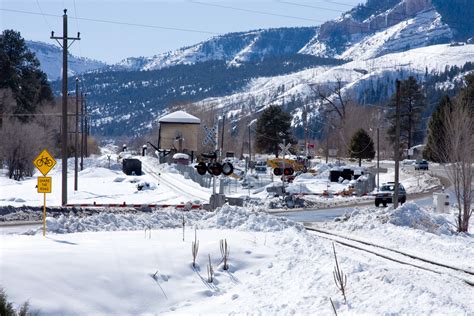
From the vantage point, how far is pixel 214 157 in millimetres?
34594

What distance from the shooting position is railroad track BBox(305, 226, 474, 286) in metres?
16.5

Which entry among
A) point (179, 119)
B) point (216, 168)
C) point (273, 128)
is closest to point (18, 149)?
point (216, 168)

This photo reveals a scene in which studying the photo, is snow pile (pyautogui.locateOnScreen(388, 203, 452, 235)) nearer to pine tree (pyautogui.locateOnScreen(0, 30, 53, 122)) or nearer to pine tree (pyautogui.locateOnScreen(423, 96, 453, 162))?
pine tree (pyautogui.locateOnScreen(423, 96, 453, 162))

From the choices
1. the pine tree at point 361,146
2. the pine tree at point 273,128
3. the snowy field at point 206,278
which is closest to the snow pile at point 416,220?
the snowy field at point 206,278

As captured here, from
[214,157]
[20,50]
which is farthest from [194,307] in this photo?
[20,50]

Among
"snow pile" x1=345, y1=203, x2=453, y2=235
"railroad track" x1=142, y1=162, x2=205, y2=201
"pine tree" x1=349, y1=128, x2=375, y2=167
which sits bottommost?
"railroad track" x1=142, y1=162, x2=205, y2=201

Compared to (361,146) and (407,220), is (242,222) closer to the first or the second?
(407,220)

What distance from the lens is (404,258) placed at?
19.2m

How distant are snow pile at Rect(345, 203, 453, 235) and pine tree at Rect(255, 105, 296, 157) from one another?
7350 centimetres

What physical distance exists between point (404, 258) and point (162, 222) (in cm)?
1021

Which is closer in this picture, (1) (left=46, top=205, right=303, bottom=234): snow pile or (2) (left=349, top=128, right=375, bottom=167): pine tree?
(1) (left=46, top=205, right=303, bottom=234): snow pile

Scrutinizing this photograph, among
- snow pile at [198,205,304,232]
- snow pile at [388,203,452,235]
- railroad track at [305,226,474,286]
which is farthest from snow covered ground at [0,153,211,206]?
railroad track at [305,226,474,286]

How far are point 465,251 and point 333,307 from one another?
11.3m

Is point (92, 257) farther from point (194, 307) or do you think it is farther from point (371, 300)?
point (371, 300)
